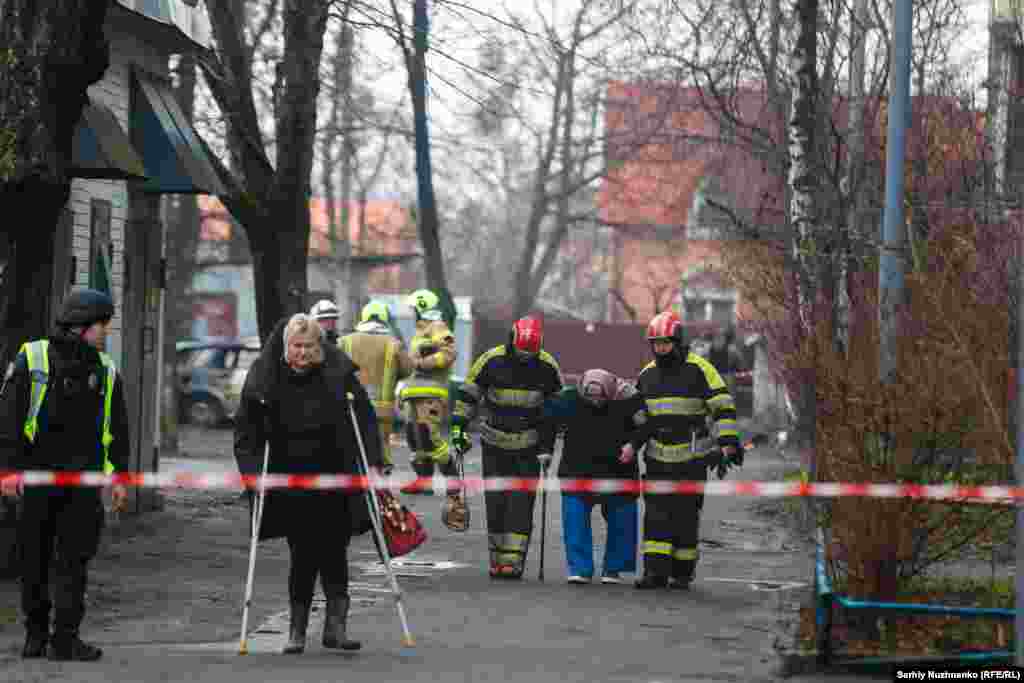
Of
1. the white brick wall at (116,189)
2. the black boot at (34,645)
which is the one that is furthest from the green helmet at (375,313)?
the black boot at (34,645)

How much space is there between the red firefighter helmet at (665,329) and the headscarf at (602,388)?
1.26 feet

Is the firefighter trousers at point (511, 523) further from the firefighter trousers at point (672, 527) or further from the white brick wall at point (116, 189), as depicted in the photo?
the white brick wall at point (116, 189)

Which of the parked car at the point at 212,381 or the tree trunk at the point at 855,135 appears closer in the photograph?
the tree trunk at the point at 855,135

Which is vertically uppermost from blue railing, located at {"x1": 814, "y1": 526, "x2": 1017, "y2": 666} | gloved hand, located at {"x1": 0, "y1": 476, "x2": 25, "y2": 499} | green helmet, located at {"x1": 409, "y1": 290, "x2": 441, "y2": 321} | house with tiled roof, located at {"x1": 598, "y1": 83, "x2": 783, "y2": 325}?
house with tiled roof, located at {"x1": 598, "y1": 83, "x2": 783, "y2": 325}

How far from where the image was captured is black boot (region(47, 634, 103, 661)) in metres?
9.63

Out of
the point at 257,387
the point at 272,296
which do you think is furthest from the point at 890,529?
the point at 272,296

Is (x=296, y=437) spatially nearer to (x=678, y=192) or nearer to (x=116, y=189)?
(x=116, y=189)

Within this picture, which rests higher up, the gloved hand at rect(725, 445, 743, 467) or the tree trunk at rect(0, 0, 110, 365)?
the tree trunk at rect(0, 0, 110, 365)

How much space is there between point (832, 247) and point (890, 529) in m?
7.31

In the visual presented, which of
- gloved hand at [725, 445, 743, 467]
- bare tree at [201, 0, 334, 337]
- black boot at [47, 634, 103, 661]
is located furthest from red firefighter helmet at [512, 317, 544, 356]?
bare tree at [201, 0, 334, 337]

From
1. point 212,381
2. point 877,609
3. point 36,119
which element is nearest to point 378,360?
point 36,119

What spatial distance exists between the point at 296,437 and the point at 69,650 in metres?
1.47

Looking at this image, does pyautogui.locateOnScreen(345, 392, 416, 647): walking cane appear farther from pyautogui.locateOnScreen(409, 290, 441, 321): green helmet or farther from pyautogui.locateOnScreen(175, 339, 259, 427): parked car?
pyautogui.locateOnScreen(175, 339, 259, 427): parked car

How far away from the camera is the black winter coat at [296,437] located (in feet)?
33.1
